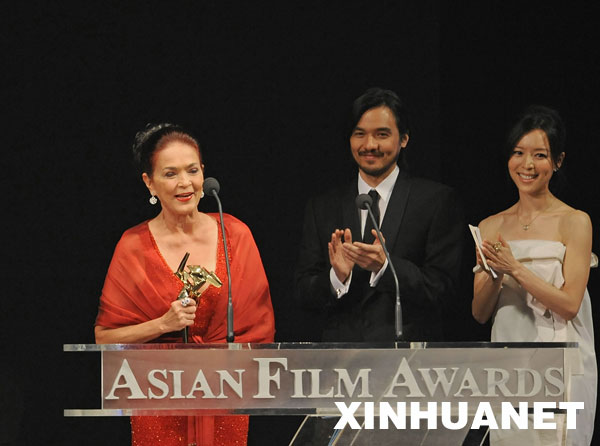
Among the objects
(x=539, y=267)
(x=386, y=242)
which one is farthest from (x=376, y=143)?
(x=539, y=267)

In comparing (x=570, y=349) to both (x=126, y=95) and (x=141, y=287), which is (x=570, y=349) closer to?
(x=141, y=287)

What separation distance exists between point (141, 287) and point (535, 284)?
1395 millimetres

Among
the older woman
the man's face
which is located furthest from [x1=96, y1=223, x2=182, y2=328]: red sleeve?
the man's face

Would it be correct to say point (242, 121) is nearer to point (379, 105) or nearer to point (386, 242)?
point (379, 105)

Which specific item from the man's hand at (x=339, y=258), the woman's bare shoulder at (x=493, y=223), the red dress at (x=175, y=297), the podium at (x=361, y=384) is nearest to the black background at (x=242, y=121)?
the woman's bare shoulder at (x=493, y=223)

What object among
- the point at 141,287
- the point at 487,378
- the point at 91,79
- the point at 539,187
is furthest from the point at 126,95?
the point at 487,378

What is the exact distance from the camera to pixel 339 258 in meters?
3.62

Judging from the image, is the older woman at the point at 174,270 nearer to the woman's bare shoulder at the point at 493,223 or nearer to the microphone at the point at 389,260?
the microphone at the point at 389,260

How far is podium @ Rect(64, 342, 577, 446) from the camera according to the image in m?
3.07

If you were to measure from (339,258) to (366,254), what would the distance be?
0.11 m

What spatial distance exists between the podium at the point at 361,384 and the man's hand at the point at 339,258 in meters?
0.58

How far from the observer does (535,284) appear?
12.1 feet

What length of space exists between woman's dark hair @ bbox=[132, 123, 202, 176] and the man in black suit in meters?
0.55

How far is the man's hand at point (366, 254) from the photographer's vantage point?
3.54 meters
